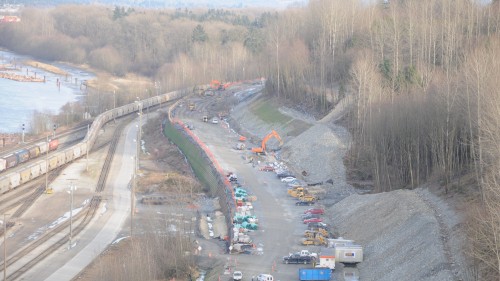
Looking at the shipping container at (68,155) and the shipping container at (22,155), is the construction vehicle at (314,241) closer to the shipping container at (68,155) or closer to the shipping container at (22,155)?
the shipping container at (68,155)

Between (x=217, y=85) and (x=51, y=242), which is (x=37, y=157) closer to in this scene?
(x=51, y=242)

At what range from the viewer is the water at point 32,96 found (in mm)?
83944

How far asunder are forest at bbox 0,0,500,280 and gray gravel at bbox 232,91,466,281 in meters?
1.18

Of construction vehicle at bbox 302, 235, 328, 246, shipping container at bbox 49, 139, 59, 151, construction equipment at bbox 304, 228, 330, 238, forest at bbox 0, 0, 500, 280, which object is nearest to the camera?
forest at bbox 0, 0, 500, 280

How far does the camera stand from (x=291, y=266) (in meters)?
35.0

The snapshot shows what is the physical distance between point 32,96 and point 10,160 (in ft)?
160

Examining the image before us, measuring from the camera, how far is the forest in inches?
1454

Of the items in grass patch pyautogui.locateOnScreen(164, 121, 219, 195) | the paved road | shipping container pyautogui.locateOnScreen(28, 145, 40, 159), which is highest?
shipping container pyautogui.locateOnScreen(28, 145, 40, 159)

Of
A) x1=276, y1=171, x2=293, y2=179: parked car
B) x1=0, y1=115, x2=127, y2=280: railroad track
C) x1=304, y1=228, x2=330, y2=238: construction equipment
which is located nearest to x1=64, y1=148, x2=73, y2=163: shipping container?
x1=0, y1=115, x2=127, y2=280: railroad track

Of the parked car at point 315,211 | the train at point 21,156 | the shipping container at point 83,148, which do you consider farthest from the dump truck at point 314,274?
the shipping container at point 83,148

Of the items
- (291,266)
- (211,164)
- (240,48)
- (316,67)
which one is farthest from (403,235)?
(240,48)

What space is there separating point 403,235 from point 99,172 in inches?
1103

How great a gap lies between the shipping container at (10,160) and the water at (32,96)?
1856cm

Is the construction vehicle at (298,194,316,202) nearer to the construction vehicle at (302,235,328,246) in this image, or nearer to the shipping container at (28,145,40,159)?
the construction vehicle at (302,235,328,246)
